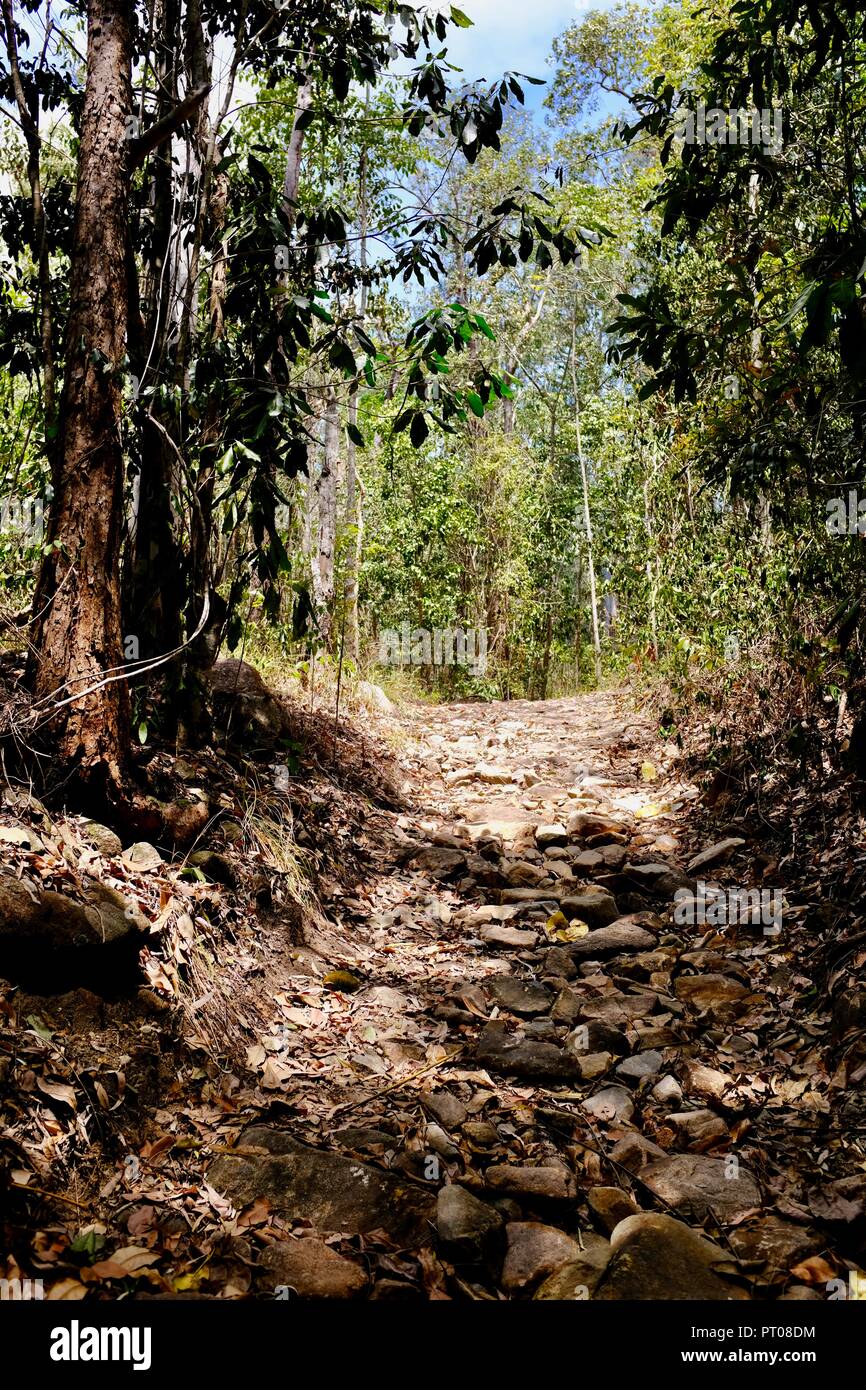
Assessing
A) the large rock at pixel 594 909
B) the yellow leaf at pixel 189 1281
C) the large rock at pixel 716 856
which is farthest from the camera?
the large rock at pixel 716 856

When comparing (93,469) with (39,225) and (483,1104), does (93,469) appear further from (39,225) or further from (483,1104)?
(483,1104)

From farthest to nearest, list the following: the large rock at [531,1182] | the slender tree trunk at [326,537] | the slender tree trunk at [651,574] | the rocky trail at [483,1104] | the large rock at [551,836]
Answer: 1. the slender tree trunk at [326,537]
2. the slender tree trunk at [651,574]
3. the large rock at [551,836]
4. the large rock at [531,1182]
5. the rocky trail at [483,1104]

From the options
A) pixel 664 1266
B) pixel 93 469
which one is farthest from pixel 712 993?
pixel 93 469

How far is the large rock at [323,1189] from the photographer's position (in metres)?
2.48

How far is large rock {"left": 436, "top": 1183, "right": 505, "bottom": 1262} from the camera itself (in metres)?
2.36

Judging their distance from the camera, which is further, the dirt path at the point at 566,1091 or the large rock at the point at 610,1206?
the large rock at the point at 610,1206

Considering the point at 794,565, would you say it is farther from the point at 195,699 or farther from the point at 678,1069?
the point at 195,699

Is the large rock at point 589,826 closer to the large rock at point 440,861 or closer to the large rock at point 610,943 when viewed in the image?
the large rock at point 440,861

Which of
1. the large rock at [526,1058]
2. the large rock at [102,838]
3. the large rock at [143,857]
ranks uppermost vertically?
the large rock at [102,838]

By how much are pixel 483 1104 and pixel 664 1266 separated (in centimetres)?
99

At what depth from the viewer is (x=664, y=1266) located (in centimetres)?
224

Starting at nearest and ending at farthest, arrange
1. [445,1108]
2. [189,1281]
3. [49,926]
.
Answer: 1. [189,1281]
2. [49,926]
3. [445,1108]

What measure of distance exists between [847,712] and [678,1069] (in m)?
2.32

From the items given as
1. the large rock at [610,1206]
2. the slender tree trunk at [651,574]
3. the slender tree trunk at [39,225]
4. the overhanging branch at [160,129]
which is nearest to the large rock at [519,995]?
the large rock at [610,1206]
